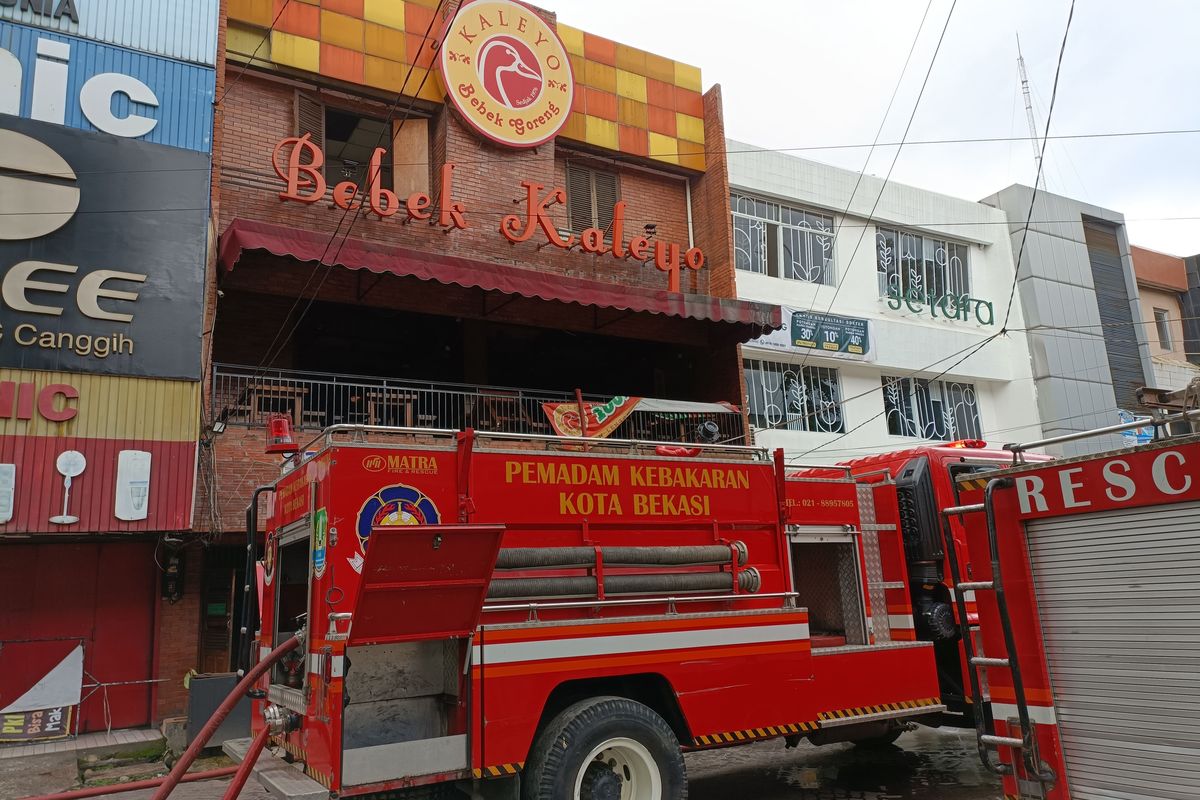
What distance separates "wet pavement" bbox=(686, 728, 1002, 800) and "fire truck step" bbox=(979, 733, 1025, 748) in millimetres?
3317

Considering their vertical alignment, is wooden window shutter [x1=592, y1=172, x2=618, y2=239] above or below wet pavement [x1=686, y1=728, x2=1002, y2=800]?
above

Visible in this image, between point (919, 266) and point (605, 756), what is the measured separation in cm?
1970

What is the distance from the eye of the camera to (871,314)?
69.4ft

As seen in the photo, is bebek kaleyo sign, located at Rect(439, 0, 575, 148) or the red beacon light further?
bebek kaleyo sign, located at Rect(439, 0, 575, 148)

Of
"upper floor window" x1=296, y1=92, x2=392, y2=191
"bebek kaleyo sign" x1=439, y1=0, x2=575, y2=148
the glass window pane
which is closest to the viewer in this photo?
"upper floor window" x1=296, y1=92, x2=392, y2=191

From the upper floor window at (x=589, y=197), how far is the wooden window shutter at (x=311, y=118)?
4.67 metres

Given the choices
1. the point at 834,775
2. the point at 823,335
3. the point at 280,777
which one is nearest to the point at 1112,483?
the point at 280,777

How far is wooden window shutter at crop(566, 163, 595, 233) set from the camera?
16781 millimetres

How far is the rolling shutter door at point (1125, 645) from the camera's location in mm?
3965

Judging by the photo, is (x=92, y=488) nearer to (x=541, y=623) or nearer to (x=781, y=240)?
(x=541, y=623)

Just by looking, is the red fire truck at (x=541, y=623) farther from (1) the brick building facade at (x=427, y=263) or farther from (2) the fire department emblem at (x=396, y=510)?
(1) the brick building facade at (x=427, y=263)

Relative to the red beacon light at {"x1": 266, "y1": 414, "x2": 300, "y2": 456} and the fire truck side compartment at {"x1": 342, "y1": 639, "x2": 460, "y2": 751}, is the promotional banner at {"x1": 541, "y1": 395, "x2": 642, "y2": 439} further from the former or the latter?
the fire truck side compartment at {"x1": 342, "y1": 639, "x2": 460, "y2": 751}

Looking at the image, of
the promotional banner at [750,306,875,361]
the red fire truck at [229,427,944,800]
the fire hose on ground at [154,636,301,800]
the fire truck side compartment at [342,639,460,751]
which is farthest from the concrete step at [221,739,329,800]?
the promotional banner at [750,306,875,361]

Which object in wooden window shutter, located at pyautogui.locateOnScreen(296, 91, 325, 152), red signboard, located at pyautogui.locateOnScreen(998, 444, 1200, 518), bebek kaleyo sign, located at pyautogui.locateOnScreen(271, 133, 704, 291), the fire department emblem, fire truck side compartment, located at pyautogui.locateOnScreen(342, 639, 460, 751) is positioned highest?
wooden window shutter, located at pyautogui.locateOnScreen(296, 91, 325, 152)
